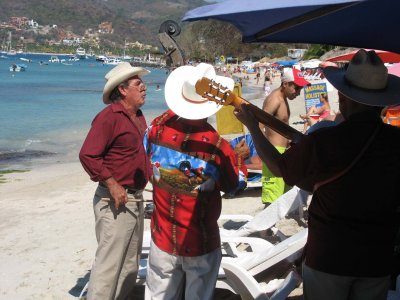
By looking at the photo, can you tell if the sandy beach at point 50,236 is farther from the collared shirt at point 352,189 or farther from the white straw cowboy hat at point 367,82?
the white straw cowboy hat at point 367,82

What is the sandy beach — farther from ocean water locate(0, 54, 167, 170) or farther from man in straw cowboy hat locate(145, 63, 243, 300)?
ocean water locate(0, 54, 167, 170)

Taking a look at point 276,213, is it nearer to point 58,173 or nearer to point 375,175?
point 375,175

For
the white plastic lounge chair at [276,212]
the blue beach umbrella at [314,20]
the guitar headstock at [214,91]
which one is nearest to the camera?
the blue beach umbrella at [314,20]

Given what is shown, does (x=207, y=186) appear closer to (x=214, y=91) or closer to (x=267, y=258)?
(x=214, y=91)

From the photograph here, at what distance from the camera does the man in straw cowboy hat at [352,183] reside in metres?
2.21

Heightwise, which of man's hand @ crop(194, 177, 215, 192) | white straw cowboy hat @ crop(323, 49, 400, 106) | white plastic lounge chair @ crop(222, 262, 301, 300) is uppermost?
white straw cowboy hat @ crop(323, 49, 400, 106)

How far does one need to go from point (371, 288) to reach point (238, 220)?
3155 millimetres

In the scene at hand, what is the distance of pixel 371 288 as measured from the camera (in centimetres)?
234

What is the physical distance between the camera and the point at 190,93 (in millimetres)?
2922

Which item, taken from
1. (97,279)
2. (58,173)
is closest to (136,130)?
(97,279)

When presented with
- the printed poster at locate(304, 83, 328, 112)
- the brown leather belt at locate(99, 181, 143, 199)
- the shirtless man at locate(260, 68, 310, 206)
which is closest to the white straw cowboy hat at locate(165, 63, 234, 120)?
the brown leather belt at locate(99, 181, 143, 199)

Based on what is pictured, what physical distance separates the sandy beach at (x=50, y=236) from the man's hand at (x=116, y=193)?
142cm

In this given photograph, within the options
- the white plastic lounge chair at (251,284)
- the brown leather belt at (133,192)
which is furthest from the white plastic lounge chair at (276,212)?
the brown leather belt at (133,192)

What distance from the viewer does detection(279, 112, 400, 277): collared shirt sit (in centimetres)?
221
